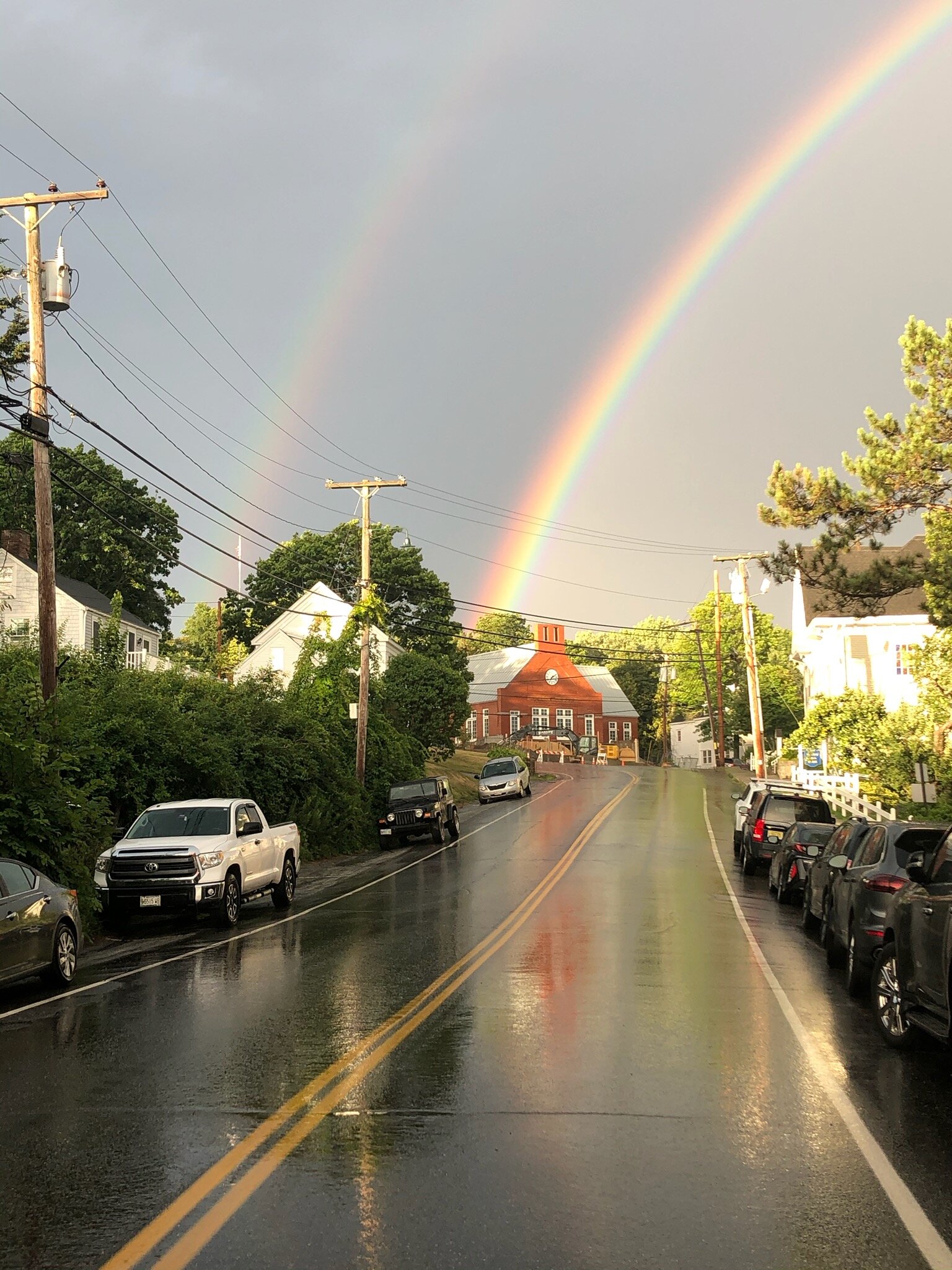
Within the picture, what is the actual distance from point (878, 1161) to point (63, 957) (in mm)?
9479

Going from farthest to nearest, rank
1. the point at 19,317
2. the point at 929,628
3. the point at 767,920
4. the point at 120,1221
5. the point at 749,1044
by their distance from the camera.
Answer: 1. the point at 19,317
2. the point at 929,628
3. the point at 767,920
4. the point at 749,1044
5. the point at 120,1221

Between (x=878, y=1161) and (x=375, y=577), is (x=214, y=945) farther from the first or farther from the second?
(x=375, y=577)

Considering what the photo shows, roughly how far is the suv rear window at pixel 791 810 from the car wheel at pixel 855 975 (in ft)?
52.2

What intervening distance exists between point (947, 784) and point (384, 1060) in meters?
28.4

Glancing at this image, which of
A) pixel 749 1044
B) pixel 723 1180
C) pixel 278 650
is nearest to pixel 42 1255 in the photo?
pixel 723 1180

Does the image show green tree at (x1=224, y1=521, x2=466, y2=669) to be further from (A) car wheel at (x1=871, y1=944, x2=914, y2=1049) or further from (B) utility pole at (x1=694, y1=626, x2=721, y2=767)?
(A) car wheel at (x1=871, y1=944, x2=914, y2=1049)

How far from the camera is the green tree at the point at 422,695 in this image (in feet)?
190

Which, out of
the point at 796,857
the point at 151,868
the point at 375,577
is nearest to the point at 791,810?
A: the point at 796,857

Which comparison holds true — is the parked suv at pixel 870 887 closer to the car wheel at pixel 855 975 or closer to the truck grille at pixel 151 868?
the car wheel at pixel 855 975

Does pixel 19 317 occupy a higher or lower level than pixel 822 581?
higher

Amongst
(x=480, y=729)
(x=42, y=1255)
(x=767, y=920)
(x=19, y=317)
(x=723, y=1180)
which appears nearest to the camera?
(x=42, y=1255)

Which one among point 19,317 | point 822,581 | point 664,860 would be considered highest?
point 19,317

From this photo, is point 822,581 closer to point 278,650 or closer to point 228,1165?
point 228,1165

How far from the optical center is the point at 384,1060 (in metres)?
9.28
